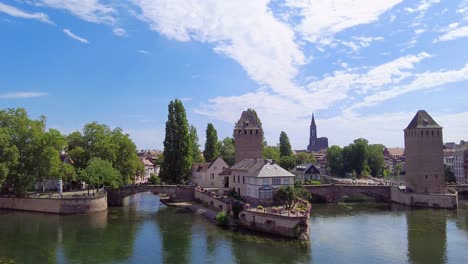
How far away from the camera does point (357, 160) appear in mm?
Answer: 99500

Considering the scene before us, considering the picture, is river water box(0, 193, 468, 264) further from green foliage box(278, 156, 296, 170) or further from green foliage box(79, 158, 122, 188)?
green foliage box(278, 156, 296, 170)

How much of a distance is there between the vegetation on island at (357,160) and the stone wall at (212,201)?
5202cm

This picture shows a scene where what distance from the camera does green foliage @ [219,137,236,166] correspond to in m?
83.0

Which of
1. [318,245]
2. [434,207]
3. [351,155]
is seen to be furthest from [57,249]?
[351,155]

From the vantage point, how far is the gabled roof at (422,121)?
57.9 metres

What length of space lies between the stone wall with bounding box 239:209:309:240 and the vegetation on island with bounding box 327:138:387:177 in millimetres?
64325

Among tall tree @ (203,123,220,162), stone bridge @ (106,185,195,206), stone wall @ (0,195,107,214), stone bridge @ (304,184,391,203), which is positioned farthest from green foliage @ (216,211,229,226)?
tall tree @ (203,123,220,162)

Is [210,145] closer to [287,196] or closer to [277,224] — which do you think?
[287,196]

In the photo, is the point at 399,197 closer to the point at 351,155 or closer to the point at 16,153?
the point at 351,155

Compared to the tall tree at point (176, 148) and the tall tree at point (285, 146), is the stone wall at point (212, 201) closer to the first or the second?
the tall tree at point (176, 148)

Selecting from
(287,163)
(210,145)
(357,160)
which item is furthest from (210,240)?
(357,160)

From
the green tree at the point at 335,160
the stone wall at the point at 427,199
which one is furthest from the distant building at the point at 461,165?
the stone wall at the point at 427,199

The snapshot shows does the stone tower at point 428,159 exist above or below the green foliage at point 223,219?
above

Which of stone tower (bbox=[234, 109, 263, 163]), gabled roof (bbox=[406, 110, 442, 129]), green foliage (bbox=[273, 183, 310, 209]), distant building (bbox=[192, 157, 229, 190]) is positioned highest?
gabled roof (bbox=[406, 110, 442, 129])
